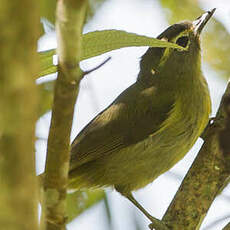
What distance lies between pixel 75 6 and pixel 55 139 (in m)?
0.62

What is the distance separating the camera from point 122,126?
395cm

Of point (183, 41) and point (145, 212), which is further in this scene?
point (183, 41)

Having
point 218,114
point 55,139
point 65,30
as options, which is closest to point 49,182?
point 55,139

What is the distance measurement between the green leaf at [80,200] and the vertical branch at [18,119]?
7.78ft

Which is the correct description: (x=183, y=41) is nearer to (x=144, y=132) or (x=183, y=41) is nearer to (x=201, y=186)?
(x=144, y=132)

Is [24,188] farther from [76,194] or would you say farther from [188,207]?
[76,194]

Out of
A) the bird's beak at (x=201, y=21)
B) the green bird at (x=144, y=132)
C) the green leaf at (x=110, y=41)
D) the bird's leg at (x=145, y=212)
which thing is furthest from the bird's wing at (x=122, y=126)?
the green leaf at (x=110, y=41)

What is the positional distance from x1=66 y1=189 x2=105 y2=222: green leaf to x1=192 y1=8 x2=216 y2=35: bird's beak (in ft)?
4.77

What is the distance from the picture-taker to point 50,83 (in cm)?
390

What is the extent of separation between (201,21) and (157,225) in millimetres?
1600

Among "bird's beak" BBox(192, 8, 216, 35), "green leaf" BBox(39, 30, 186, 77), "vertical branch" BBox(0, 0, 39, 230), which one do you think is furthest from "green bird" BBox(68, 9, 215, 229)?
"vertical branch" BBox(0, 0, 39, 230)

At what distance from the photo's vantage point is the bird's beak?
3890 millimetres

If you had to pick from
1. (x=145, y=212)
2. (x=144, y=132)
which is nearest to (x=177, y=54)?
(x=144, y=132)

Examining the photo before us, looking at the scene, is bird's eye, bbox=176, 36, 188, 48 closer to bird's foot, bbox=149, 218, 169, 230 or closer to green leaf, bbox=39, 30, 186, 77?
bird's foot, bbox=149, 218, 169, 230
